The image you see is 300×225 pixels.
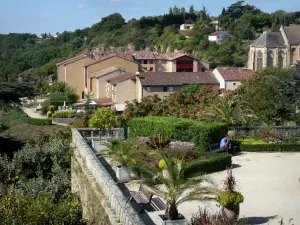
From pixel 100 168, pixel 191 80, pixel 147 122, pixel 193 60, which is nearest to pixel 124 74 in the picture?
pixel 191 80

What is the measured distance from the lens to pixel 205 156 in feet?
63.8

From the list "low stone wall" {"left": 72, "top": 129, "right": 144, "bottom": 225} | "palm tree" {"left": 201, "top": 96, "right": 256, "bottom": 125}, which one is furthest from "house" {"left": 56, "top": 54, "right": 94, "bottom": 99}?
"low stone wall" {"left": 72, "top": 129, "right": 144, "bottom": 225}

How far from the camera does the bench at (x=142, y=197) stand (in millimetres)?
12656

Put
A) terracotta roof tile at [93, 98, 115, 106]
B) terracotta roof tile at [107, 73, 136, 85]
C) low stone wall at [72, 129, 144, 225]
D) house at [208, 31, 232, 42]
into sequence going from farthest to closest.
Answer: house at [208, 31, 232, 42] < terracotta roof tile at [107, 73, 136, 85] < terracotta roof tile at [93, 98, 115, 106] < low stone wall at [72, 129, 144, 225]

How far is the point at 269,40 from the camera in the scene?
89.6 metres

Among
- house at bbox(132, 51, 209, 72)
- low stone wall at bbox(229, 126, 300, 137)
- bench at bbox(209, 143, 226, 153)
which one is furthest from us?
house at bbox(132, 51, 209, 72)

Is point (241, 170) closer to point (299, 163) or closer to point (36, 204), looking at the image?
point (299, 163)

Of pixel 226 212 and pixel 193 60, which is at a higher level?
pixel 193 60

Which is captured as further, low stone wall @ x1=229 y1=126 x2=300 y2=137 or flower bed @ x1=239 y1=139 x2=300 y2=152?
low stone wall @ x1=229 y1=126 x2=300 y2=137

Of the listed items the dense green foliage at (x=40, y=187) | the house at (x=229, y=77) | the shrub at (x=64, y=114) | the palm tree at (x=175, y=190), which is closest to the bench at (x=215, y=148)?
the dense green foliage at (x=40, y=187)

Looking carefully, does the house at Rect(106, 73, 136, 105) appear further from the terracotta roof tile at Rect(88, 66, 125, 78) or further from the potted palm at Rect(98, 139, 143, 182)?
the potted palm at Rect(98, 139, 143, 182)

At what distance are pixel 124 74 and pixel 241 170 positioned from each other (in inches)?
1863

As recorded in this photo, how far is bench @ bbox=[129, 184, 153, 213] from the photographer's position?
1266 centimetres

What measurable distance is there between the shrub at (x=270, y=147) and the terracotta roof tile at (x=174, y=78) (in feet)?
113
